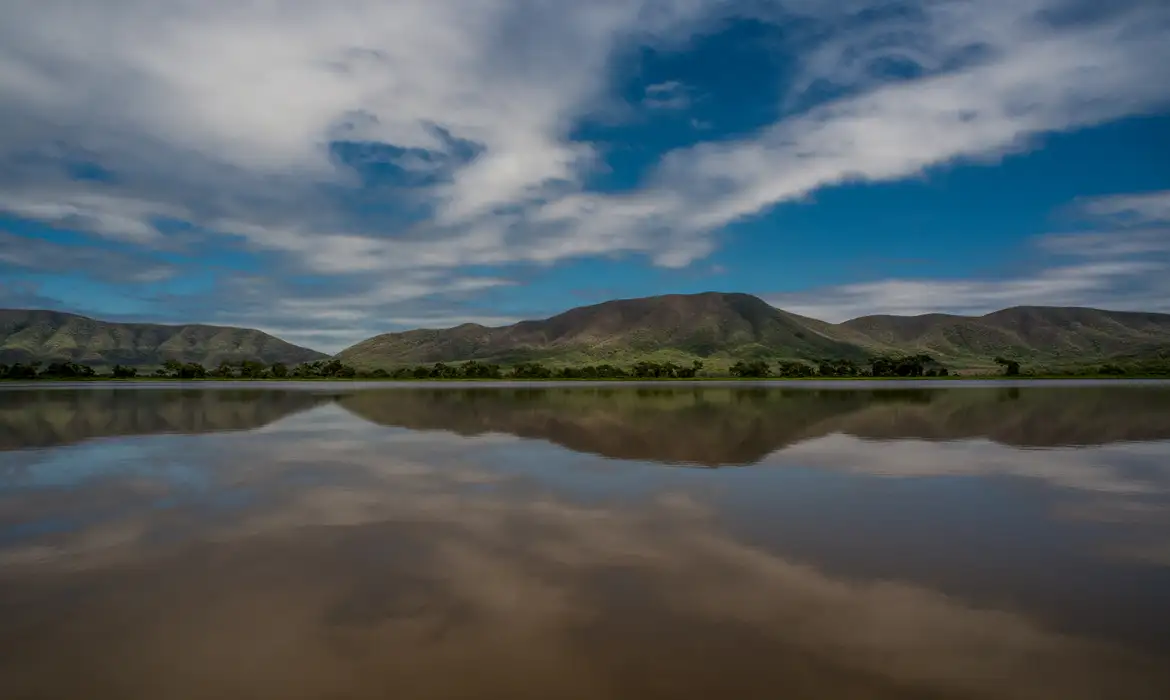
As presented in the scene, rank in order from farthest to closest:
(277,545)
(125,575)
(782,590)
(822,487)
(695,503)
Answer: (822,487) → (695,503) → (277,545) → (125,575) → (782,590)

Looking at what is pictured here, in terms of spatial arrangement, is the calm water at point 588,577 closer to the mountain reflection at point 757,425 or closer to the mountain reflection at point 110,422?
the mountain reflection at point 757,425

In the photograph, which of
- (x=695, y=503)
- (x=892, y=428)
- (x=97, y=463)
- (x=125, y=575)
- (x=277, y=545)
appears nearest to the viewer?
(x=125, y=575)

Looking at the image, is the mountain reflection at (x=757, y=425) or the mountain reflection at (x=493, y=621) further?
the mountain reflection at (x=757, y=425)

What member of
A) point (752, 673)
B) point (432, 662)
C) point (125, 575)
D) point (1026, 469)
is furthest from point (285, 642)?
point (1026, 469)

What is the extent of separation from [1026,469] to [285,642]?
26903 millimetres

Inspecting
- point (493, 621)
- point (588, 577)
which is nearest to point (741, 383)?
point (588, 577)

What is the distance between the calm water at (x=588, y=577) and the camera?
28.5ft

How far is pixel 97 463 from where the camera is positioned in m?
27.4

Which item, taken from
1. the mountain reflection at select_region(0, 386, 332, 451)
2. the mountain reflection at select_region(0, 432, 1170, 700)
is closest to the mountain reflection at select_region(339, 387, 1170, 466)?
the mountain reflection at select_region(0, 386, 332, 451)

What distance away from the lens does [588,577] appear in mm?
12586

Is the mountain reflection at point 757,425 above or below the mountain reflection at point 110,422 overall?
below

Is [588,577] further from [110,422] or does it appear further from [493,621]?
[110,422]

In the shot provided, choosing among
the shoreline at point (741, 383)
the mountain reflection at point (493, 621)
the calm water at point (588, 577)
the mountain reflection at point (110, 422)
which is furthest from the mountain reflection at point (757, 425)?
the shoreline at point (741, 383)

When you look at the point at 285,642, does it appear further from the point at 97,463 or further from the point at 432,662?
the point at 97,463
